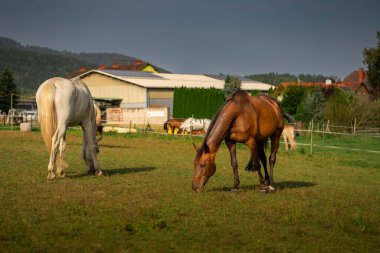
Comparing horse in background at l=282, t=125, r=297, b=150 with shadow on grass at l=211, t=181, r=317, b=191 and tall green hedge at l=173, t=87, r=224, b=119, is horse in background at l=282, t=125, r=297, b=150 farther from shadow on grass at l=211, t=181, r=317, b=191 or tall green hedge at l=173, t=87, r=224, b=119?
tall green hedge at l=173, t=87, r=224, b=119

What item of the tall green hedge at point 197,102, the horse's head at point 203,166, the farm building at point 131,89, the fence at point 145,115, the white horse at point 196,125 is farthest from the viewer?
the farm building at point 131,89

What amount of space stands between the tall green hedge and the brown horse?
40679mm

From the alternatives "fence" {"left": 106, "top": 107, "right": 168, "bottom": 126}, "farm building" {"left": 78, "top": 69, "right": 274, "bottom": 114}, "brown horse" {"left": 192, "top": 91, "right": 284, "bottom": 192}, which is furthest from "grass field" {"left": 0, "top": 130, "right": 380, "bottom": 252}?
"farm building" {"left": 78, "top": 69, "right": 274, "bottom": 114}

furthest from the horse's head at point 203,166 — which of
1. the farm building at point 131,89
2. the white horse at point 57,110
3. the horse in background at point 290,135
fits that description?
the farm building at point 131,89

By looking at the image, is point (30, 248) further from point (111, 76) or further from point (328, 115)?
point (111, 76)

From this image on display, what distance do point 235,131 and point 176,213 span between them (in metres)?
2.96

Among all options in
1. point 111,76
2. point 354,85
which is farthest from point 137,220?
point 354,85

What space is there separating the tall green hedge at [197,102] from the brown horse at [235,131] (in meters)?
40.7

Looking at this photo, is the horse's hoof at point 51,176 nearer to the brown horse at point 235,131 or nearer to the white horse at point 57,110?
the white horse at point 57,110

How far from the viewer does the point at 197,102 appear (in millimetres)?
53062

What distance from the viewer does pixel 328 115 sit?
40.7 meters

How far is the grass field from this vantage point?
269 inches

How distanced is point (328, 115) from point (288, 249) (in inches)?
1393

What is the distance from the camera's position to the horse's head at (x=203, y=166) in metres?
10.9
